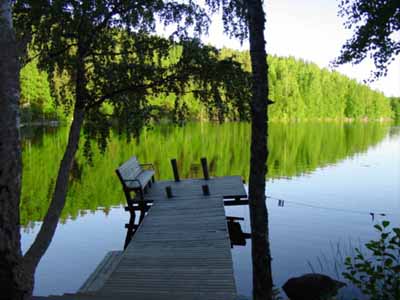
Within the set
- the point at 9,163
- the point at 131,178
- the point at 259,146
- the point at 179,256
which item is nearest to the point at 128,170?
the point at 131,178

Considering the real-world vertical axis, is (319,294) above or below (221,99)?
below

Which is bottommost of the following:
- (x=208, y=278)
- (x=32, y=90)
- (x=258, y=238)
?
(x=208, y=278)

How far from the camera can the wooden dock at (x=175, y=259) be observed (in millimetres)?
7910

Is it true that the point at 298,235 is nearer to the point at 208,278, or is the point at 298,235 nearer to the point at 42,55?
the point at 208,278

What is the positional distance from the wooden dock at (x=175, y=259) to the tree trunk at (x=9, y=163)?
8.72ft

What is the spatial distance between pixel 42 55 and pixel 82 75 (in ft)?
2.69

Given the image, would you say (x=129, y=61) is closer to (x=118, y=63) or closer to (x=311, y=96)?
(x=118, y=63)

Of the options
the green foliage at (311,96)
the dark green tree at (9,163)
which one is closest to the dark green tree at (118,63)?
the dark green tree at (9,163)

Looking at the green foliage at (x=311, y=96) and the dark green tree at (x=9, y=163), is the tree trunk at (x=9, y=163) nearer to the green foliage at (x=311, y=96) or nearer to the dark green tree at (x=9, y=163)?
the dark green tree at (x=9, y=163)

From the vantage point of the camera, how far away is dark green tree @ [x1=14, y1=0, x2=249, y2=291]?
6879 millimetres

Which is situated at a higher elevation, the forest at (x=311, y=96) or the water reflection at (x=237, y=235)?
the forest at (x=311, y=96)

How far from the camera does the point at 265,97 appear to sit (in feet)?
20.7

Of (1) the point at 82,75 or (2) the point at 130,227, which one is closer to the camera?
(1) the point at 82,75

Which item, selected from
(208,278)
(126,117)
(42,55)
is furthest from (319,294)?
(42,55)
